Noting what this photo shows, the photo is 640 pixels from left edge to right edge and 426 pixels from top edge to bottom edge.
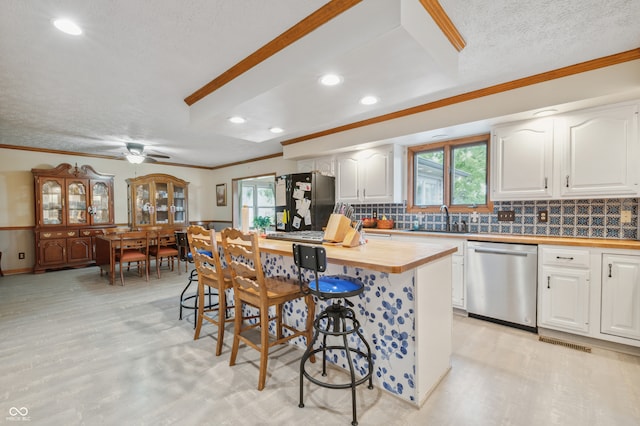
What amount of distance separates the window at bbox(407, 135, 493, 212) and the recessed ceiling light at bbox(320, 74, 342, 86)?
7.59 feet

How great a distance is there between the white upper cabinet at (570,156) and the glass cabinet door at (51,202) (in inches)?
290

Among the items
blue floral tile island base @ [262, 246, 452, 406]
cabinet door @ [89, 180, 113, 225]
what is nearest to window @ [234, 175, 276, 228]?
cabinet door @ [89, 180, 113, 225]

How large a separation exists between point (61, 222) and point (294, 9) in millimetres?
6379

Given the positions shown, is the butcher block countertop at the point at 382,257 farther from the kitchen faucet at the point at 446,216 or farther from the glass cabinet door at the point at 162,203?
the glass cabinet door at the point at 162,203

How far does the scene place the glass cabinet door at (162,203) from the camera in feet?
22.1

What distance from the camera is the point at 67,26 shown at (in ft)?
5.94

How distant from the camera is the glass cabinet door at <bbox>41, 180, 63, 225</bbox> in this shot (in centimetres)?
542

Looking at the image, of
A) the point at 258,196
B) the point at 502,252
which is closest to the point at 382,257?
the point at 502,252

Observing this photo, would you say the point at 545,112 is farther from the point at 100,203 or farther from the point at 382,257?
the point at 100,203

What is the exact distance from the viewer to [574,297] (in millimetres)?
2516

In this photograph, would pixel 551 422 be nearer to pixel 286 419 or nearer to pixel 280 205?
pixel 286 419

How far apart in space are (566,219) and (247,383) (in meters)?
3.35

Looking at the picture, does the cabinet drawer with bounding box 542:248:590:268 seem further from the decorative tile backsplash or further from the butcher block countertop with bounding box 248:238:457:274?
the butcher block countertop with bounding box 248:238:457:274

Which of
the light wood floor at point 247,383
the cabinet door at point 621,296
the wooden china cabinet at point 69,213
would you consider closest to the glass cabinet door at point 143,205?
the wooden china cabinet at point 69,213
